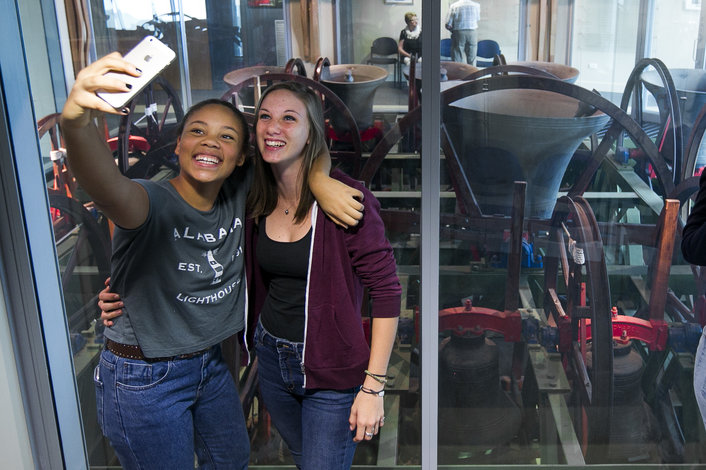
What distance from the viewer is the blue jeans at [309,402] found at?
4.50ft

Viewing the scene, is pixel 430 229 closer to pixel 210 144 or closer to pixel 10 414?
pixel 210 144

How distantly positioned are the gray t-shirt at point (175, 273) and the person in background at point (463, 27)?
650mm

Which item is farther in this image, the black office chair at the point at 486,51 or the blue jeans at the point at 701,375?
the black office chair at the point at 486,51

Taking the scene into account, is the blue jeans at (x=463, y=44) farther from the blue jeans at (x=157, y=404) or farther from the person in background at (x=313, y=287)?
the blue jeans at (x=157, y=404)

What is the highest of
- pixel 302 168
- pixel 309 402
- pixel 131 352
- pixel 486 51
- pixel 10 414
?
pixel 486 51

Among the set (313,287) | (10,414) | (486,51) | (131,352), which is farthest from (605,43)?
(10,414)

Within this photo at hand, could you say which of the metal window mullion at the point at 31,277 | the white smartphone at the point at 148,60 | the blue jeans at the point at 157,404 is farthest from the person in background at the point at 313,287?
the metal window mullion at the point at 31,277

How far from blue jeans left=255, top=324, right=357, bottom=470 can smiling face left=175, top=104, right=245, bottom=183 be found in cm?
35

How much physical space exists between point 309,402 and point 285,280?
0.26 metres

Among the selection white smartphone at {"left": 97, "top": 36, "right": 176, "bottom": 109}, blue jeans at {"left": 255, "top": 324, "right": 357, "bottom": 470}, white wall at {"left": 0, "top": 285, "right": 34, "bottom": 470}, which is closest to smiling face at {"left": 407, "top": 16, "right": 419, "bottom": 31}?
white smartphone at {"left": 97, "top": 36, "right": 176, "bottom": 109}

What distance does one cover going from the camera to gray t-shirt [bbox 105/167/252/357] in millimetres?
1255

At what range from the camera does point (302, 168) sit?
1351 millimetres

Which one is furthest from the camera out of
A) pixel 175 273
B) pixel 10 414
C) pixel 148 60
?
pixel 10 414

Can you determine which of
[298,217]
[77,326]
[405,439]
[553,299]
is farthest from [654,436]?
[77,326]
